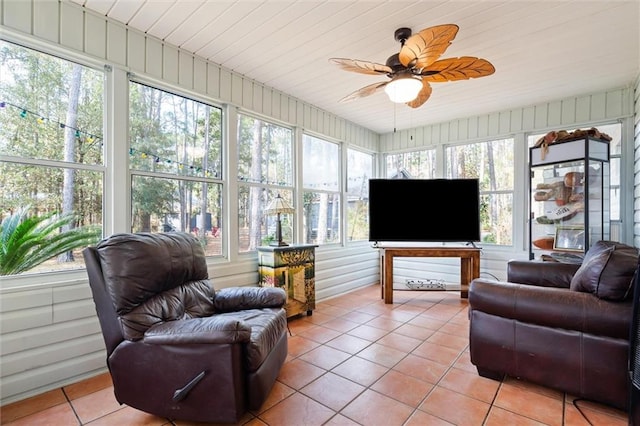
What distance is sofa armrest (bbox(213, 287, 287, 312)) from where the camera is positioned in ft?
7.91

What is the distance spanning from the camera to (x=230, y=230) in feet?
10.8

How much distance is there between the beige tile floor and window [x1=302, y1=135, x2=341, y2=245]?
1.72 m

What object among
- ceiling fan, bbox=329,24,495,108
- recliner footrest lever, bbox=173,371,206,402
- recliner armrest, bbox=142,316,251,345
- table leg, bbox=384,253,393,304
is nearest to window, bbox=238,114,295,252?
table leg, bbox=384,253,393,304

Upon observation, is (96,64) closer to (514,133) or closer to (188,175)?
(188,175)

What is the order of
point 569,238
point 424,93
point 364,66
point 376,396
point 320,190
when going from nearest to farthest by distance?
point 376,396
point 364,66
point 424,93
point 569,238
point 320,190

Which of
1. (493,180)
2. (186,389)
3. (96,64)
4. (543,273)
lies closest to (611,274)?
(543,273)

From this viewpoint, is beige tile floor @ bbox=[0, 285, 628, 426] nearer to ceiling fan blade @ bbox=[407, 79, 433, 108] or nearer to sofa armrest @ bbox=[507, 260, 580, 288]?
sofa armrest @ bbox=[507, 260, 580, 288]

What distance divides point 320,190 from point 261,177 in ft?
3.54

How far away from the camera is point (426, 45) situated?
2.00 metres

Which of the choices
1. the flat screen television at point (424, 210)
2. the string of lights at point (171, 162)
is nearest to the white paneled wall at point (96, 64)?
the string of lights at point (171, 162)

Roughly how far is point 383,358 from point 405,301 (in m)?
1.82

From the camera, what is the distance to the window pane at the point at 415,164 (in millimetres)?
5172

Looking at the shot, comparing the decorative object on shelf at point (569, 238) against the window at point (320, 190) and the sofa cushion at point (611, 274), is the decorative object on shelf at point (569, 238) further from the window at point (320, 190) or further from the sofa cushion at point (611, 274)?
the window at point (320, 190)

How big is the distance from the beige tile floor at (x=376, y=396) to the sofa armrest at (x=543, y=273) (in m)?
0.79
